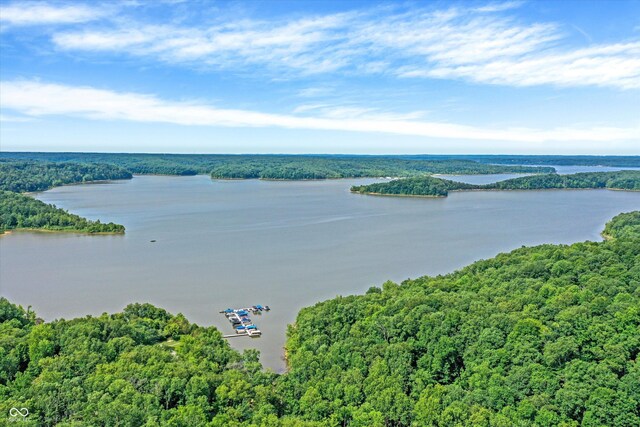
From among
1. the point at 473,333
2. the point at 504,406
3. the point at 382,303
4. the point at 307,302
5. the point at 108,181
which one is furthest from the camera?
the point at 108,181

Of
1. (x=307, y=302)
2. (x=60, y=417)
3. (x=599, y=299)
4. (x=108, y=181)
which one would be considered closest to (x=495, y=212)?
(x=307, y=302)

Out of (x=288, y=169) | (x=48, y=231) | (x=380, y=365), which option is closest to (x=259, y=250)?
(x=48, y=231)

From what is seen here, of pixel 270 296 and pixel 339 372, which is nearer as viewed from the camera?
pixel 339 372

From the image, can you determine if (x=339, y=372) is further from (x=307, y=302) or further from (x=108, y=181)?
(x=108, y=181)

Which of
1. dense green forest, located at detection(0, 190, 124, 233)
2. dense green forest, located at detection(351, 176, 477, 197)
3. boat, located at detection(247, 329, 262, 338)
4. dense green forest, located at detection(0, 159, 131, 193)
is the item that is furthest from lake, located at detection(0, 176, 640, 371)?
dense green forest, located at detection(0, 159, 131, 193)

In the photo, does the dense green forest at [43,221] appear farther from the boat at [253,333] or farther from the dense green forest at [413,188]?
the dense green forest at [413,188]

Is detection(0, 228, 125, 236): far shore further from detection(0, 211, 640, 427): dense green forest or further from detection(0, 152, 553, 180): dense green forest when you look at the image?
detection(0, 152, 553, 180): dense green forest

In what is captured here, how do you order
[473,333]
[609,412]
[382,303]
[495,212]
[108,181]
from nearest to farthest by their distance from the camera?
[609,412] < [473,333] < [382,303] < [495,212] < [108,181]

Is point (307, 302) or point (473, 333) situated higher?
point (473, 333)

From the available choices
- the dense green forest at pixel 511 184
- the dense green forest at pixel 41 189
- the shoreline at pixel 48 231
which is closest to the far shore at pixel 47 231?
the shoreline at pixel 48 231
